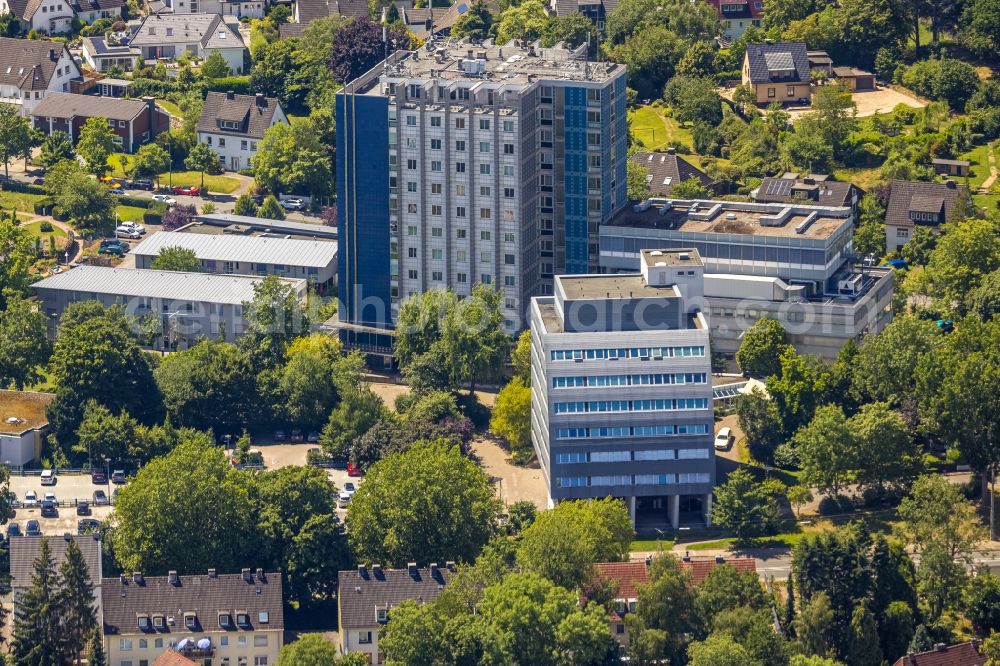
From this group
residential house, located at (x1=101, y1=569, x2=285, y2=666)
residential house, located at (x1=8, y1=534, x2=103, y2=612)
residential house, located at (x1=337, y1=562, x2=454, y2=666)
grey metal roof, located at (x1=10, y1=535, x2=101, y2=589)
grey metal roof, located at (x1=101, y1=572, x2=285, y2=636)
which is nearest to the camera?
residential house, located at (x1=101, y1=569, x2=285, y2=666)

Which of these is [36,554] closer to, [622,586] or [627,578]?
[622,586]

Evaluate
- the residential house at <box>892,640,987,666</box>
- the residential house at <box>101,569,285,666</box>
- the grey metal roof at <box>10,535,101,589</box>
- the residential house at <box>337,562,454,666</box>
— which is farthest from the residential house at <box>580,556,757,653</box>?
the grey metal roof at <box>10,535,101,589</box>

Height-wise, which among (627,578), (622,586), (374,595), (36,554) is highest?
(36,554)

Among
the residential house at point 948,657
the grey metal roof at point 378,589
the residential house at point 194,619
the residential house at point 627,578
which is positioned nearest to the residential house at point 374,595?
the grey metal roof at point 378,589

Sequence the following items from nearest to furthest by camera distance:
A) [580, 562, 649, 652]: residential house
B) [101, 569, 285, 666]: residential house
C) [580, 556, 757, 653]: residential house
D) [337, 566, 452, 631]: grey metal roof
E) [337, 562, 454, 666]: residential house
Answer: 1. [580, 562, 649, 652]: residential house
2. [580, 556, 757, 653]: residential house
3. [101, 569, 285, 666]: residential house
4. [337, 562, 454, 666]: residential house
5. [337, 566, 452, 631]: grey metal roof

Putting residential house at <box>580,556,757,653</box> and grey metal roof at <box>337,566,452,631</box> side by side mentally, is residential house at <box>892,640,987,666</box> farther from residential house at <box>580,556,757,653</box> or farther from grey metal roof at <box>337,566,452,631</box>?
grey metal roof at <box>337,566,452,631</box>

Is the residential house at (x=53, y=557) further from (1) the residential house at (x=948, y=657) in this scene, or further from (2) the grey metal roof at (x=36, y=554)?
(1) the residential house at (x=948, y=657)

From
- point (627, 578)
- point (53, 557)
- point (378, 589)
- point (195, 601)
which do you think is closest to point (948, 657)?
point (627, 578)
